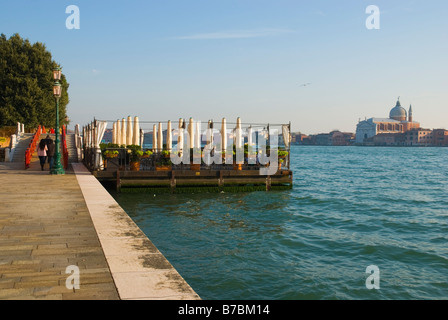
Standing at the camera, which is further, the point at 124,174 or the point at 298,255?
the point at 124,174

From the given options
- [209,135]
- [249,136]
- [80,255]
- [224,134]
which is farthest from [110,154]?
[80,255]

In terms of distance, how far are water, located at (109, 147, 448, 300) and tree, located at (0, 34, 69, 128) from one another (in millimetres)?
31644

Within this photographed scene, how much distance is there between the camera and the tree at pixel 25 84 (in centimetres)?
4692

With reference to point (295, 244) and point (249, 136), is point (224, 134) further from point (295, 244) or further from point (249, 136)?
point (295, 244)

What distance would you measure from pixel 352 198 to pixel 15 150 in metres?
25.1

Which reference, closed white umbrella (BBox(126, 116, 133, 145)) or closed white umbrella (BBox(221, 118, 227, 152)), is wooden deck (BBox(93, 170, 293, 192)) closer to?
closed white umbrella (BBox(221, 118, 227, 152))

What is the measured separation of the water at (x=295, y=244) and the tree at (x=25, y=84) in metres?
31.6

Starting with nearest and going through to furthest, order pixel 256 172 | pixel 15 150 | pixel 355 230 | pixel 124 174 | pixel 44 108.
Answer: pixel 355 230 → pixel 124 174 → pixel 256 172 → pixel 15 150 → pixel 44 108

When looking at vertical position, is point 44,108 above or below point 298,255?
above

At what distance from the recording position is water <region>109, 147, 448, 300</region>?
8930 mm

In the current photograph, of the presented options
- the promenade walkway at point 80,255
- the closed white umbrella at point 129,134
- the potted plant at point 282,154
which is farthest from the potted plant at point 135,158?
the promenade walkway at point 80,255

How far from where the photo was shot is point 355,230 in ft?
51.5
